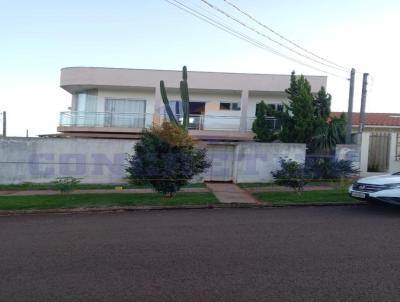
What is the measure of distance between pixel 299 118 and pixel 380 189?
9.14m

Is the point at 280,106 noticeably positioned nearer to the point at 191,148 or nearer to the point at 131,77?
the point at 131,77

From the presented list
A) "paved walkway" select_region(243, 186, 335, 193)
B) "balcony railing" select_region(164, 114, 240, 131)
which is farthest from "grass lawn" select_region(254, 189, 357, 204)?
"balcony railing" select_region(164, 114, 240, 131)

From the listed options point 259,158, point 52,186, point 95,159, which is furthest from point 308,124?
point 52,186

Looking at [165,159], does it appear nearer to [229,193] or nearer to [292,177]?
[229,193]

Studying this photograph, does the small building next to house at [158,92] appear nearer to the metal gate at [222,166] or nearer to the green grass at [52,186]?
the metal gate at [222,166]

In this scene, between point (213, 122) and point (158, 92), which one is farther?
point (158, 92)

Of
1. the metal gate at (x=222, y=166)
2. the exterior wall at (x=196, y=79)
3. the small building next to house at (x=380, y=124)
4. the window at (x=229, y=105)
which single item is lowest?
the metal gate at (x=222, y=166)

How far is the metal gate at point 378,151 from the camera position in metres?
17.3

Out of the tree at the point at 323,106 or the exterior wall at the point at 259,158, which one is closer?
the exterior wall at the point at 259,158

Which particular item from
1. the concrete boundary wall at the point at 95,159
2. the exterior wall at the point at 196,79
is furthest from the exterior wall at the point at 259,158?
the exterior wall at the point at 196,79

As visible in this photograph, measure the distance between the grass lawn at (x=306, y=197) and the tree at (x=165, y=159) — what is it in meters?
2.42

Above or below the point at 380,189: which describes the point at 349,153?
above

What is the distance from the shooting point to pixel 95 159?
15.6 meters

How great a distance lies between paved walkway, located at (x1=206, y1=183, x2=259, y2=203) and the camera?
1120 cm
